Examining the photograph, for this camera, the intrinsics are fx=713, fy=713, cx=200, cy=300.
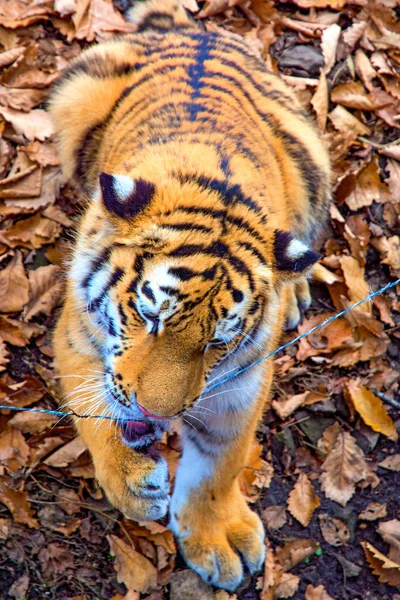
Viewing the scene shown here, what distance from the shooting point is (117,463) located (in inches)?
106

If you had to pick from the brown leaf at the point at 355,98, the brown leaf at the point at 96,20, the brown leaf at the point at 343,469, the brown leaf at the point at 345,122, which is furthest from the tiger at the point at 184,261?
the brown leaf at the point at 355,98

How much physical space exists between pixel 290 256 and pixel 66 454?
164 cm

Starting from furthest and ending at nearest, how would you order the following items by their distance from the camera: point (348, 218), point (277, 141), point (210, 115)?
point (348, 218), point (277, 141), point (210, 115)

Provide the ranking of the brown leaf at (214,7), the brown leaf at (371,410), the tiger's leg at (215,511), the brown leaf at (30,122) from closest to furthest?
the tiger's leg at (215,511)
the brown leaf at (371,410)
the brown leaf at (30,122)
the brown leaf at (214,7)

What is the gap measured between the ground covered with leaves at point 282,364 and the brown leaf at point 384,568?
0.01 metres

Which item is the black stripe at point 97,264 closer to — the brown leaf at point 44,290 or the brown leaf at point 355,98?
the brown leaf at point 44,290

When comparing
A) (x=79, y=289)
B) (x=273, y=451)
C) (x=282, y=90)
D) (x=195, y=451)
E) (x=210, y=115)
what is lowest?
(x=273, y=451)

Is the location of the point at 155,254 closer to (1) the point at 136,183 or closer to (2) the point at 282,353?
(1) the point at 136,183

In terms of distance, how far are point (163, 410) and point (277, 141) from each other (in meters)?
1.84

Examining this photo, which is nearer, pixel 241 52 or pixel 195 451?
pixel 195 451

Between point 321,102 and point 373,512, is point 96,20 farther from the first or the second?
point 373,512

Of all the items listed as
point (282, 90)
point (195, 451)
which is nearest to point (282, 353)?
point (195, 451)

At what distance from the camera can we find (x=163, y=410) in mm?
2338

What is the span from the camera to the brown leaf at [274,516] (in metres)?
3.70
